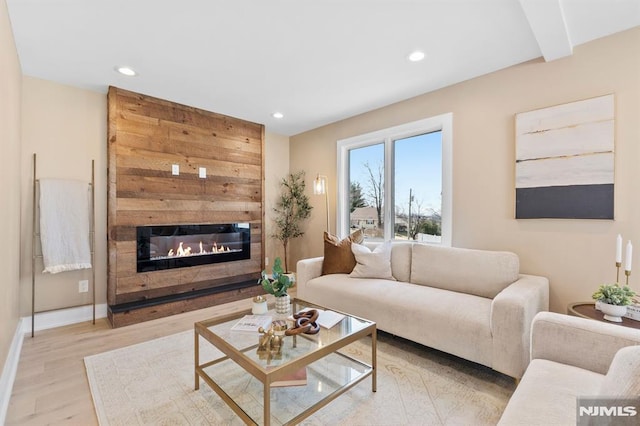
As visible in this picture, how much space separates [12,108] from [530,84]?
4134 mm

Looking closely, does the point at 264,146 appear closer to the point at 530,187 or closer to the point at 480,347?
the point at 530,187

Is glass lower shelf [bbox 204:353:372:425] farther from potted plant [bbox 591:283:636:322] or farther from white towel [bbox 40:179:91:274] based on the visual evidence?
white towel [bbox 40:179:91:274]

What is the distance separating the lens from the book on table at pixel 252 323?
184 cm

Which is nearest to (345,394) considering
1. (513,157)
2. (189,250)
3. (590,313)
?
(590,313)

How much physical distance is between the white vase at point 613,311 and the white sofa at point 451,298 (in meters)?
0.35

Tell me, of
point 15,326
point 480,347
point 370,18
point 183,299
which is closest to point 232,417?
point 480,347

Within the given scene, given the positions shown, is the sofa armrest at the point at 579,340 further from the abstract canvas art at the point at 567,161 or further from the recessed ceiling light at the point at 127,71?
the recessed ceiling light at the point at 127,71

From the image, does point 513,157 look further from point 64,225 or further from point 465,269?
point 64,225

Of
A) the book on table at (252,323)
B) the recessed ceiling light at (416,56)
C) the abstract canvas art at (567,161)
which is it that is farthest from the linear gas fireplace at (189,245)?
the abstract canvas art at (567,161)

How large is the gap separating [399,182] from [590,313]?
2.14 meters

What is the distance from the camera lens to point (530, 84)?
2492 mm

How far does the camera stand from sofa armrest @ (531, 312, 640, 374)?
4.17 feet

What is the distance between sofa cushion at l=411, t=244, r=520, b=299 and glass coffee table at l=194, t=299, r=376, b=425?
110cm

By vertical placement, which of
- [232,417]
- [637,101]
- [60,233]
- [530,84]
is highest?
[530,84]
